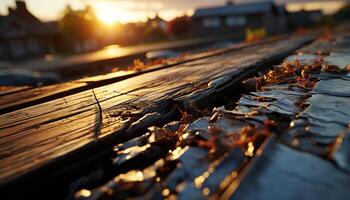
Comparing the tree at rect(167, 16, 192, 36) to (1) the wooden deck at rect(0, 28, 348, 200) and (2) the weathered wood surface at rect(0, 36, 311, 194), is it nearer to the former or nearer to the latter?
(1) the wooden deck at rect(0, 28, 348, 200)

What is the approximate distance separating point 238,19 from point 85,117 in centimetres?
3390

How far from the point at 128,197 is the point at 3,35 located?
3268 centimetres

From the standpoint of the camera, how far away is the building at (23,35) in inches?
1128

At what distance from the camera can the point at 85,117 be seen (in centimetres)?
264

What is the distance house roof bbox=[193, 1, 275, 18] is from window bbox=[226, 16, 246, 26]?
511 millimetres

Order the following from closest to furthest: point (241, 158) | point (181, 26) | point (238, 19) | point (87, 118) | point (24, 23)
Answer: point (241, 158), point (87, 118), point (24, 23), point (238, 19), point (181, 26)

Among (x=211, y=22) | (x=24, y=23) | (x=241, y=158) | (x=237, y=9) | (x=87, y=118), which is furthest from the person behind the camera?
(x=211, y=22)

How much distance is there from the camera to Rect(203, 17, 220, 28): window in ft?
116

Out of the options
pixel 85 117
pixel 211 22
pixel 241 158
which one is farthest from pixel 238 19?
pixel 241 158

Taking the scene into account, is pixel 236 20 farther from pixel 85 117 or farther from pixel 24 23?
Result: pixel 85 117

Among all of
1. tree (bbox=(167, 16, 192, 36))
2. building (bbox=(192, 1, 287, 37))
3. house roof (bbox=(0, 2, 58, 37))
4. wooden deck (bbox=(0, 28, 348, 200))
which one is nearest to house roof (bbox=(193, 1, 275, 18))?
building (bbox=(192, 1, 287, 37))

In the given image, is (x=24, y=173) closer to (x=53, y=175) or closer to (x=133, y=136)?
(x=53, y=175)

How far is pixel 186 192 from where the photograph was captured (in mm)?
1418

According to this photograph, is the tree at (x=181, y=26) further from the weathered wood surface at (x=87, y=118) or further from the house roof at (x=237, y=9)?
the weathered wood surface at (x=87, y=118)
